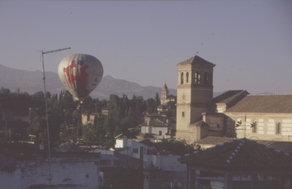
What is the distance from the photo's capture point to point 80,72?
3709cm

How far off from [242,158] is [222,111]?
37813 millimetres

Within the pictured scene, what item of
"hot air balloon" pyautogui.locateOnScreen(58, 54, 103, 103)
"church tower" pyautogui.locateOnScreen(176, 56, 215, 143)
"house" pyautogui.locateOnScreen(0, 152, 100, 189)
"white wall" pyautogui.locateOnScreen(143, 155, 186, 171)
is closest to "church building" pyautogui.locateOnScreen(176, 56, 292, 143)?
"church tower" pyautogui.locateOnScreen(176, 56, 215, 143)

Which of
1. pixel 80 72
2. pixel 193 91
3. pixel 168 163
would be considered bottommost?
pixel 168 163

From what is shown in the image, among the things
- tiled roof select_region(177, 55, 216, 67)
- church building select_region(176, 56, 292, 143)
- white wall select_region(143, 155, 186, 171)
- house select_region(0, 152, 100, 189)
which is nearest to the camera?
house select_region(0, 152, 100, 189)

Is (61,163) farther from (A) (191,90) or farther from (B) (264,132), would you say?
(A) (191,90)

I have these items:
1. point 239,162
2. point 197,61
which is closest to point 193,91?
point 197,61

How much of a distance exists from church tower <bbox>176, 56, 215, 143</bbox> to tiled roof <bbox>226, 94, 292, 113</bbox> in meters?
3.31

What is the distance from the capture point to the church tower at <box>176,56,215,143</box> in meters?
59.0

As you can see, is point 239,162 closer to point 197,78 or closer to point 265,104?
point 265,104

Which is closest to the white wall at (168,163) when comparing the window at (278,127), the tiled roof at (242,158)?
the window at (278,127)

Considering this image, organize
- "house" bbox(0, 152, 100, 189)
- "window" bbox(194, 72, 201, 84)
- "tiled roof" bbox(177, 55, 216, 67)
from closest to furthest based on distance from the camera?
"house" bbox(0, 152, 100, 189) → "tiled roof" bbox(177, 55, 216, 67) → "window" bbox(194, 72, 201, 84)

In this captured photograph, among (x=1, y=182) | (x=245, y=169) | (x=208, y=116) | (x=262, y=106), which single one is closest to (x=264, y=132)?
(x=262, y=106)

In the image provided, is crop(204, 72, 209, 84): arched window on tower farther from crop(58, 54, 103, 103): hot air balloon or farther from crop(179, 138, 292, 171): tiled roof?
crop(179, 138, 292, 171): tiled roof

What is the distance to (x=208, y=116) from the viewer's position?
57.7m
